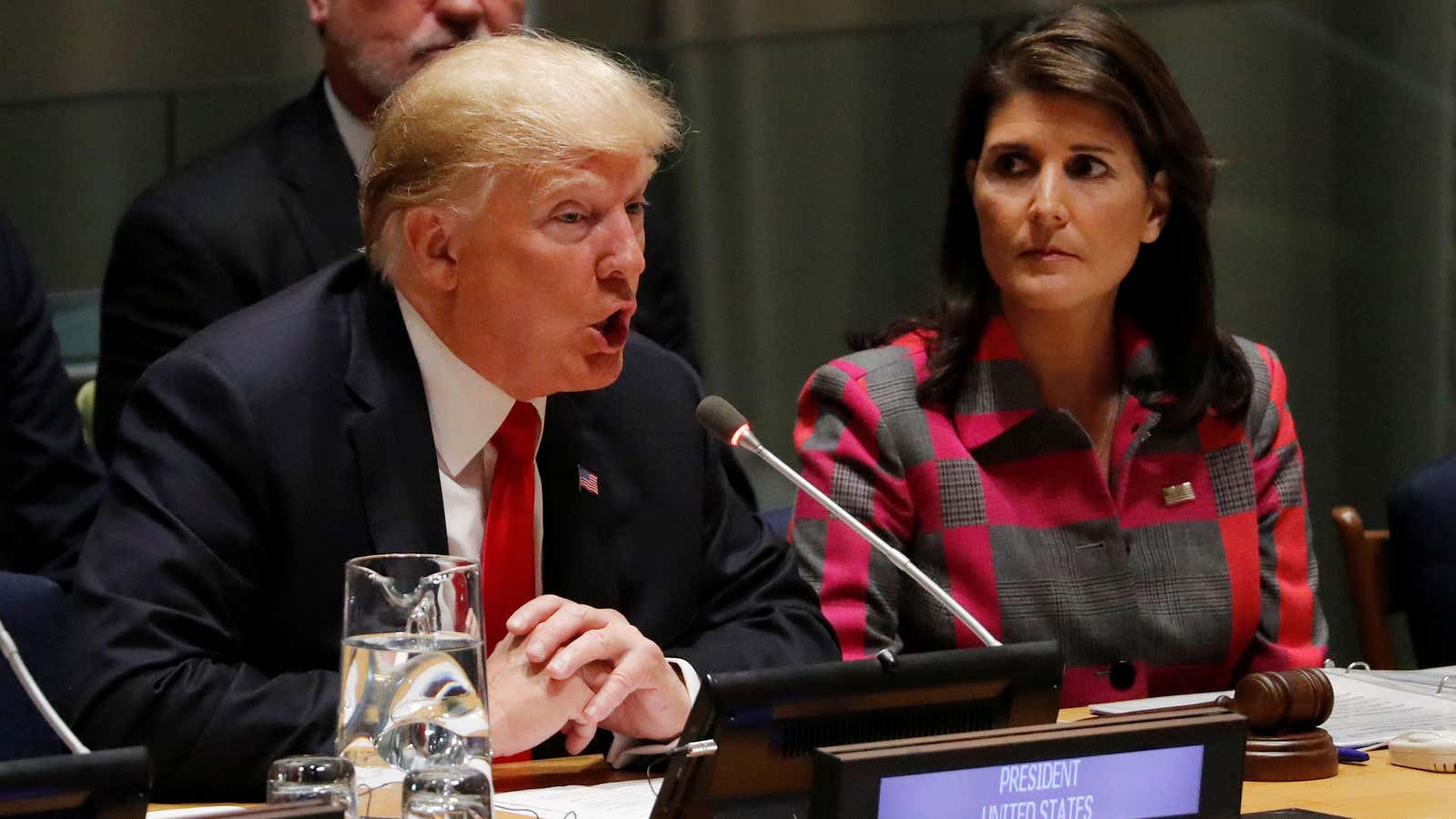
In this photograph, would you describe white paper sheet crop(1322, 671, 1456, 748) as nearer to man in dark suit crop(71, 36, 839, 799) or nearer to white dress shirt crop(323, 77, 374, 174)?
man in dark suit crop(71, 36, 839, 799)

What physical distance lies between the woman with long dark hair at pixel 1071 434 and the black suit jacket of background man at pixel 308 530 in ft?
0.95

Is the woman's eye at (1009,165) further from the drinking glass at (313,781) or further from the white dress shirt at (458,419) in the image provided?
the drinking glass at (313,781)

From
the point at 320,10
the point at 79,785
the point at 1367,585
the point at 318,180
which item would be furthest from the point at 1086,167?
the point at 79,785

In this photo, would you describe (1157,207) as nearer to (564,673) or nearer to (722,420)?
(722,420)

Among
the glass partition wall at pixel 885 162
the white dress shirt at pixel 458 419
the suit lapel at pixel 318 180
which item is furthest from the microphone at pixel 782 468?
the glass partition wall at pixel 885 162

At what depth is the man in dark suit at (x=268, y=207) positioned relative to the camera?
277 centimetres

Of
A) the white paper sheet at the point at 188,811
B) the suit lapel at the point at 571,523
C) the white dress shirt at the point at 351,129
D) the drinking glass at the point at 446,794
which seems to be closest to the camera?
the drinking glass at the point at 446,794

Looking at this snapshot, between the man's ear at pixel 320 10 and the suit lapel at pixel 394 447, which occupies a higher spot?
the man's ear at pixel 320 10

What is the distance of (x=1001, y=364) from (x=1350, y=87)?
199 centimetres

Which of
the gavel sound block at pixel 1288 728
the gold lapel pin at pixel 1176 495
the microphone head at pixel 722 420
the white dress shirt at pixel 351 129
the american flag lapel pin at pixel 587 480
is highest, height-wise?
the white dress shirt at pixel 351 129

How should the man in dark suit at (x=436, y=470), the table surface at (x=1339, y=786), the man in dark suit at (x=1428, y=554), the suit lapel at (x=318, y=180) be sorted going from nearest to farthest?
the table surface at (x=1339, y=786)
the man in dark suit at (x=436, y=470)
the man in dark suit at (x=1428, y=554)
the suit lapel at (x=318, y=180)

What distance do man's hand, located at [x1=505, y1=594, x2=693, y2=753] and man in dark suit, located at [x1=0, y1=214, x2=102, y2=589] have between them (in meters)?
→ 1.26

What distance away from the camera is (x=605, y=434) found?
220 cm

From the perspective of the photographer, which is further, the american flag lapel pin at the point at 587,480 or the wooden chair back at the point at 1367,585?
the wooden chair back at the point at 1367,585
